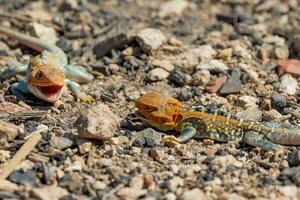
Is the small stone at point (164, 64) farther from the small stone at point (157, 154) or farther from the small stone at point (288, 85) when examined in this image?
the small stone at point (157, 154)

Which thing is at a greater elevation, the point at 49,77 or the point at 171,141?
the point at 49,77

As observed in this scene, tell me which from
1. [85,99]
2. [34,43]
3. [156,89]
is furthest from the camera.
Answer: [34,43]

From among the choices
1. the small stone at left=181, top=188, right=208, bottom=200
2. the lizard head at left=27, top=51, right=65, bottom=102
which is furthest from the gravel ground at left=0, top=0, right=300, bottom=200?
the lizard head at left=27, top=51, right=65, bottom=102

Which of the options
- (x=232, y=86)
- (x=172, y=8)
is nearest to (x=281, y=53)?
(x=232, y=86)

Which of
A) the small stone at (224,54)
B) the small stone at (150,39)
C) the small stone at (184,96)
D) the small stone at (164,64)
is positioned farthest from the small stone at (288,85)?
the small stone at (150,39)

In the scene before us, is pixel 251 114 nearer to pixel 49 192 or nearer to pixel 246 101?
pixel 246 101
